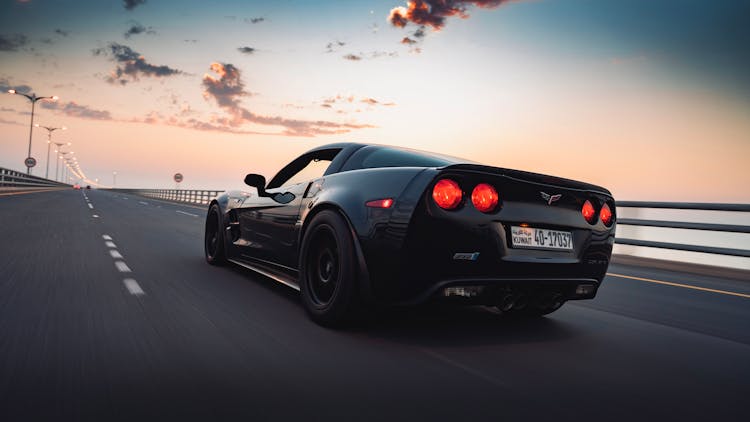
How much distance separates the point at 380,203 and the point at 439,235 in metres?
0.45

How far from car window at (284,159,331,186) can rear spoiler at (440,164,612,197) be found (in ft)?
4.94

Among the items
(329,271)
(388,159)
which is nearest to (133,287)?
(329,271)

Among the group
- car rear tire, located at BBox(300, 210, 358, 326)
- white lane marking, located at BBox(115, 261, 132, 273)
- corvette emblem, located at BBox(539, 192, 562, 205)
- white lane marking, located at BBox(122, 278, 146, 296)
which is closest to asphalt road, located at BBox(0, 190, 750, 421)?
white lane marking, located at BBox(122, 278, 146, 296)

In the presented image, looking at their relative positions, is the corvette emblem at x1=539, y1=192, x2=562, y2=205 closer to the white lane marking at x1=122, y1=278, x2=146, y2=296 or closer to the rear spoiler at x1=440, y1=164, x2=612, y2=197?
the rear spoiler at x1=440, y1=164, x2=612, y2=197

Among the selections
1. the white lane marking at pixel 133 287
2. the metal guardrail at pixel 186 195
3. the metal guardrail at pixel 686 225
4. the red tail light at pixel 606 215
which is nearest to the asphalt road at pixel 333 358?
the white lane marking at pixel 133 287

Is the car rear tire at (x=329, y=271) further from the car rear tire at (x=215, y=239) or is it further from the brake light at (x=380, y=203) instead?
the car rear tire at (x=215, y=239)

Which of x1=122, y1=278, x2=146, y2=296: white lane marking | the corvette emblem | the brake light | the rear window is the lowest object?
x1=122, y1=278, x2=146, y2=296: white lane marking

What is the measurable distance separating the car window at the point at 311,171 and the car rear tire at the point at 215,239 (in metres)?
1.91

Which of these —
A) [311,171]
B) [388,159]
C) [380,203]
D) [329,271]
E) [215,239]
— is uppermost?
[388,159]

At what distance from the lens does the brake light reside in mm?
3582

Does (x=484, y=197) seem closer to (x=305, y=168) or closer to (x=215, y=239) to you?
(x=305, y=168)

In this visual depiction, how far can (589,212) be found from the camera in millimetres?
4125

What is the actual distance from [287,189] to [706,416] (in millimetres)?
3528

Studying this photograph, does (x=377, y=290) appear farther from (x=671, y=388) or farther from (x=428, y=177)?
(x=671, y=388)
